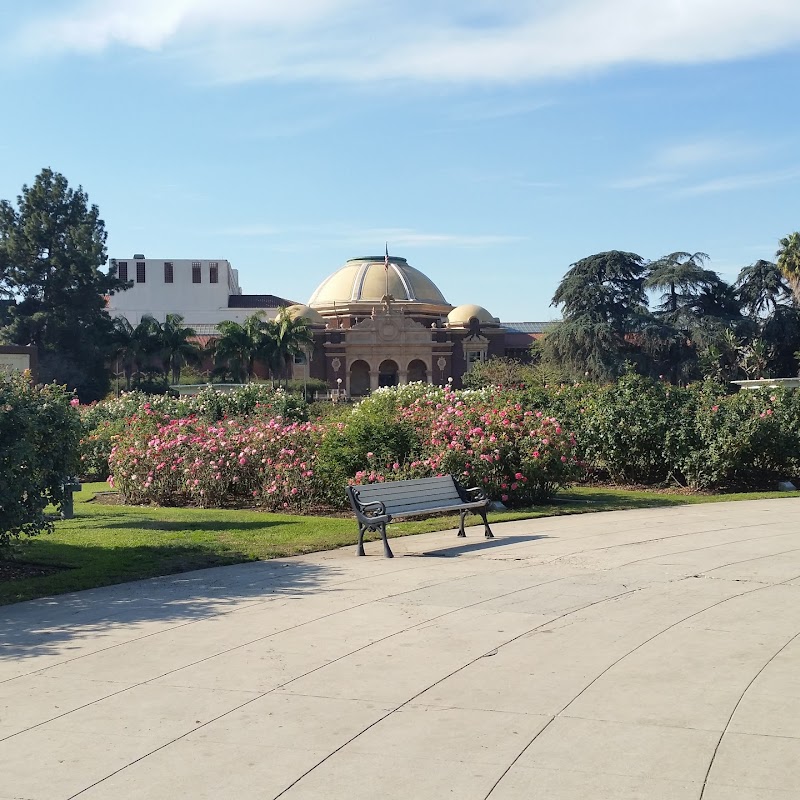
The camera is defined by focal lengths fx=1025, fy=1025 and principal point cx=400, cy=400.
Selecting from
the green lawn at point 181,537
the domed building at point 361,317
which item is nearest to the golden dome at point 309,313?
the domed building at point 361,317

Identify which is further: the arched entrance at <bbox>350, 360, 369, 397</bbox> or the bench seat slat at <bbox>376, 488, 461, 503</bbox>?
the arched entrance at <bbox>350, 360, 369, 397</bbox>

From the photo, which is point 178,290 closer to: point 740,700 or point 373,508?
point 373,508

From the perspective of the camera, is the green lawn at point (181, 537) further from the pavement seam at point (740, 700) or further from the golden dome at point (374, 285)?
the golden dome at point (374, 285)

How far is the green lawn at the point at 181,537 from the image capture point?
8.66 meters

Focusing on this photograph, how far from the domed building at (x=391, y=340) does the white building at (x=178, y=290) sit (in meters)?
12.4

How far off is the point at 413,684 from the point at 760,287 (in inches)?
2356

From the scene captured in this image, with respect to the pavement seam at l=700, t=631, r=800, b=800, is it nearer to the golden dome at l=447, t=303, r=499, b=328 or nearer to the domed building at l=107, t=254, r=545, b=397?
A: the domed building at l=107, t=254, r=545, b=397

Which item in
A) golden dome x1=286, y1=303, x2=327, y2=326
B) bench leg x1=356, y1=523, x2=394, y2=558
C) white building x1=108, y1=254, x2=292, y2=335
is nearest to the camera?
bench leg x1=356, y1=523, x2=394, y2=558

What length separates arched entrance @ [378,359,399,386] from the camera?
301 feet

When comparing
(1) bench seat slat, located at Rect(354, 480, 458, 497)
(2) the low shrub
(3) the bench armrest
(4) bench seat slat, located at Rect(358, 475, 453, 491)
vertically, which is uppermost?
(2) the low shrub

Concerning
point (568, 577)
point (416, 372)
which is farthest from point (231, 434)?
point (416, 372)

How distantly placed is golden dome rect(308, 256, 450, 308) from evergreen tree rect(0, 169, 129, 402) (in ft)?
116

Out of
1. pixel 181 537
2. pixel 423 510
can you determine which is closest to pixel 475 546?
pixel 423 510

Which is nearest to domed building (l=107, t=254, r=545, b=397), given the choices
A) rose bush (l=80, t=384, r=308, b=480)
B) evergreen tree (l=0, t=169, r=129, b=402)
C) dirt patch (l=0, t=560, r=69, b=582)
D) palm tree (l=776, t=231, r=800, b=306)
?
evergreen tree (l=0, t=169, r=129, b=402)
